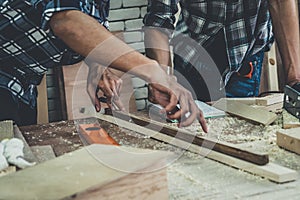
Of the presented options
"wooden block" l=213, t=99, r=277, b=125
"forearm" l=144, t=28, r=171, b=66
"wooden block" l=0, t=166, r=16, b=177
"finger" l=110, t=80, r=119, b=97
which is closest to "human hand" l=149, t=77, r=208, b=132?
"wooden block" l=213, t=99, r=277, b=125

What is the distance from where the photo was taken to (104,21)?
207 cm

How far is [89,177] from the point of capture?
95 centimetres

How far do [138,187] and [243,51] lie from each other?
1.60m

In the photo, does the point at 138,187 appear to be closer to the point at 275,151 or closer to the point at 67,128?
the point at 275,151

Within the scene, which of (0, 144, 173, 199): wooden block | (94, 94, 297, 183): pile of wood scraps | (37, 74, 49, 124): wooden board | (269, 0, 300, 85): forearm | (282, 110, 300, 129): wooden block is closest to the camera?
(0, 144, 173, 199): wooden block

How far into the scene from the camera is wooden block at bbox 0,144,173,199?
35.9 inches

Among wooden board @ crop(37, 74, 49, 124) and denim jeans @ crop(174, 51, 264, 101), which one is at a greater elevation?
denim jeans @ crop(174, 51, 264, 101)

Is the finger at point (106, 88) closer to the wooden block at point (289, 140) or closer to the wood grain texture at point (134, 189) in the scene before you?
the wooden block at point (289, 140)

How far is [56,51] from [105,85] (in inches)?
9.2

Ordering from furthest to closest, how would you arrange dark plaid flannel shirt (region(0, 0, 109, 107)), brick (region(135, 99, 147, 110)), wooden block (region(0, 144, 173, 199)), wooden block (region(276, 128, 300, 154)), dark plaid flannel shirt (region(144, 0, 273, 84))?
brick (region(135, 99, 147, 110))
dark plaid flannel shirt (region(144, 0, 273, 84))
dark plaid flannel shirt (region(0, 0, 109, 107))
wooden block (region(276, 128, 300, 154))
wooden block (region(0, 144, 173, 199))

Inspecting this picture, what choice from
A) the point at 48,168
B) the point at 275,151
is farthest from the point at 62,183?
the point at 275,151

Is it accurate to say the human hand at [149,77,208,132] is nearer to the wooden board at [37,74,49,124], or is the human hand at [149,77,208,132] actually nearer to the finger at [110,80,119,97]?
the finger at [110,80,119,97]

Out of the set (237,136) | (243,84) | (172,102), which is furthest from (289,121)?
(243,84)

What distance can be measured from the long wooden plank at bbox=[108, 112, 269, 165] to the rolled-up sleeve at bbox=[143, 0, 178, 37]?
0.57 m
